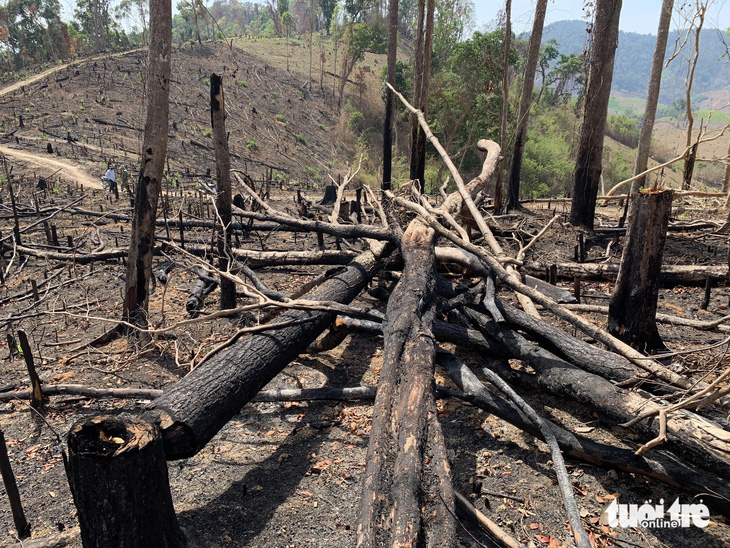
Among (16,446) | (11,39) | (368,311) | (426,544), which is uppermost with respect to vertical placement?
(11,39)

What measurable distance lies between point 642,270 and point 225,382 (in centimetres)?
390

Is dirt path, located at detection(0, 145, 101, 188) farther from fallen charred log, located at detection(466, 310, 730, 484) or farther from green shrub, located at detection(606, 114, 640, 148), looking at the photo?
green shrub, located at detection(606, 114, 640, 148)

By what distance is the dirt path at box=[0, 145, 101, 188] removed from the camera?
17984 mm

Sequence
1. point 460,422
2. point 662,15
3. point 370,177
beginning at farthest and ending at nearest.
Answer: point 370,177 < point 662,15 < point 460,422

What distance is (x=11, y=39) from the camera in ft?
137

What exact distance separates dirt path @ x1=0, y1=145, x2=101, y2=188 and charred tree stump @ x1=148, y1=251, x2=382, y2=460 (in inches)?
641

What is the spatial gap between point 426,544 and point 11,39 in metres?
56.4

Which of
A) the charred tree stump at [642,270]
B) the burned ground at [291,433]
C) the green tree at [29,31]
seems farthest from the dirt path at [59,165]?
the green tree at [29,31]

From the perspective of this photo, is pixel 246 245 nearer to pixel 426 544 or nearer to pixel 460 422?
pixel 460 422

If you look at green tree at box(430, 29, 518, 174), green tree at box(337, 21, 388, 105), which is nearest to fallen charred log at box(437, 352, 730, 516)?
green tree at box(430, 29, 518, 174)

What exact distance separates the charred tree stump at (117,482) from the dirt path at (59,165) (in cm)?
1755

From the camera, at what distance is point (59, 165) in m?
19.3

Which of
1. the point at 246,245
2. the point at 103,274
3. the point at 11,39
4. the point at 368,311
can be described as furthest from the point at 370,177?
the point at 11,39

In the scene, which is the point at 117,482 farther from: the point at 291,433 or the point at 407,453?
the point at 291,433
